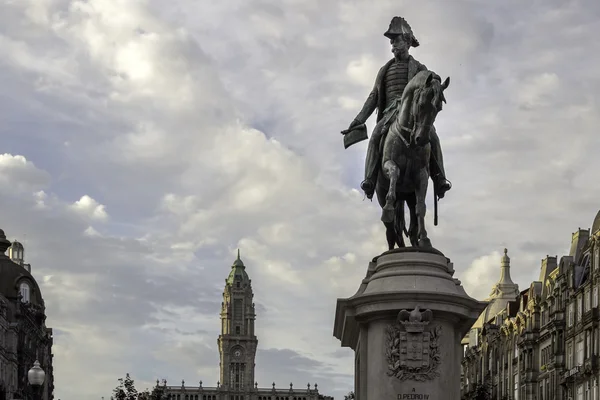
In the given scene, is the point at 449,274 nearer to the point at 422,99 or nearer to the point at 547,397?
the point at 422,99

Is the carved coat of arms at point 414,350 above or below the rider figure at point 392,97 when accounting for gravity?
below

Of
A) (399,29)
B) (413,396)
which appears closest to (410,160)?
(399,29)

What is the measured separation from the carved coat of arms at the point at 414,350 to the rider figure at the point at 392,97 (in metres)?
3.75

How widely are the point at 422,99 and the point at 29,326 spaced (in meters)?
108

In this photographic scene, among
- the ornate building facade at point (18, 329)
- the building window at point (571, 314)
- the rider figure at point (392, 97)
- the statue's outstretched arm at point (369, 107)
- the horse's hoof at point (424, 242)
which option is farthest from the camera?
the ornate building facade at point (18, 329)

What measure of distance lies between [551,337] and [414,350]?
258ft

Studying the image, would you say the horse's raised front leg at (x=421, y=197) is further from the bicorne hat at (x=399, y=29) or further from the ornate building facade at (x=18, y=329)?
the ornate building facade at (x=18, y=329)

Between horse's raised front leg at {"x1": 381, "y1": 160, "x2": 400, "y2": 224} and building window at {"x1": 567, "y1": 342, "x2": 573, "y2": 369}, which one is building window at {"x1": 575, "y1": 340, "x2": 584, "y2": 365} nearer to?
building window at {"x1": 567, "y1": 342, "x2": 573, "y2": 369}

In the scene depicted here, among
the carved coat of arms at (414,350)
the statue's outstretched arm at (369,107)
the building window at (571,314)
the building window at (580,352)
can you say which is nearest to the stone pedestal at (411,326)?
the carved coat of arms at (414,350)

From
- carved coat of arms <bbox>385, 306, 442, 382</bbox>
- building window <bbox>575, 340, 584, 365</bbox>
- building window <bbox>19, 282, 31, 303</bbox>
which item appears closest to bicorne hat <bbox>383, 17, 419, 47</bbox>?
carved coat of arms <bbox>385, 306, 442, 382</bbox>

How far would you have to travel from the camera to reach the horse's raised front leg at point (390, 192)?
27.1 meters

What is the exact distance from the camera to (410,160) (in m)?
27.4

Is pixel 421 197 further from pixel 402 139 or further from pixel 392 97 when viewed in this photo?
pixel 392 97

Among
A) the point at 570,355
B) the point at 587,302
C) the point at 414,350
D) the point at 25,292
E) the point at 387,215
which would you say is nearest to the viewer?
the point at 414,350
